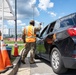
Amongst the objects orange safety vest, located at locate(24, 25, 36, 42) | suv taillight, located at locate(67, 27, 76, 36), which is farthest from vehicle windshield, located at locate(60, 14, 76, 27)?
orange safety vest, located at locate(24, 25, 36, 42)

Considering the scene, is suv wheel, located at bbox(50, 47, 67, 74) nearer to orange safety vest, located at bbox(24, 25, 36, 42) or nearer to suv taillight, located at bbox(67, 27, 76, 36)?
suv taillight, located at bbox(67, 27, 76, 36)

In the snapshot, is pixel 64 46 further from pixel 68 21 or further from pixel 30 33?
pixel 30 33

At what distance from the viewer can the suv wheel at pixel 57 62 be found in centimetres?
627

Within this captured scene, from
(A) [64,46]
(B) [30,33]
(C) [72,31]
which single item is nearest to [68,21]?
(C) [72,31]

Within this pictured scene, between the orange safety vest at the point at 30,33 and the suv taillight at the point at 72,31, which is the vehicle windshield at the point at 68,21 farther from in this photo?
the orange safety vest at the point at 30,33

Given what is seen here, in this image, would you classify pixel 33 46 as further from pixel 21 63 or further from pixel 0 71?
pixel 0 71

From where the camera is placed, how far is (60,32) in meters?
6.32

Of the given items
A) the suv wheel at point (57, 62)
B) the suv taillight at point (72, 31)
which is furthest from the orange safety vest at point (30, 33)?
the suv taillight at point (72, 31)

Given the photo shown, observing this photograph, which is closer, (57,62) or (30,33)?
(57,62)

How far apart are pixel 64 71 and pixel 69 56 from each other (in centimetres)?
84

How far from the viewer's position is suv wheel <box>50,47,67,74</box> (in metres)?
6.27

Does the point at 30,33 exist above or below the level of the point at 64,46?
above

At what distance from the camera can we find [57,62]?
21.4 feet

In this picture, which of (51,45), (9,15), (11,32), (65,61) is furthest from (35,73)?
(11,32)
